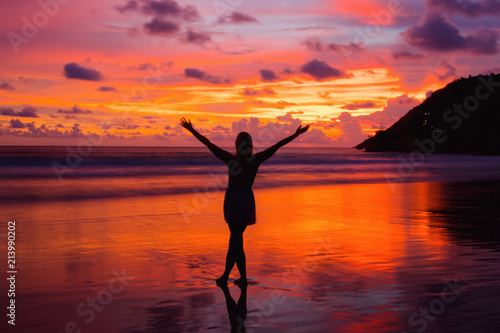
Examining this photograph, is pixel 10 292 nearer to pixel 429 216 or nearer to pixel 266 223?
pixel 266 223

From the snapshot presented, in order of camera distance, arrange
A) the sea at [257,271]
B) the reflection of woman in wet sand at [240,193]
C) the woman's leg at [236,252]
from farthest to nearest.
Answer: the woman's leg at [236,252]
the reflection of woman in wet sand at [240,193]
the sea at [257,271]

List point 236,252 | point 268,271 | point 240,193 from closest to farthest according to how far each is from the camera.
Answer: point 240,193
point 236,252
point 268,271

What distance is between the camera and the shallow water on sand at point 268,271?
5199 mm

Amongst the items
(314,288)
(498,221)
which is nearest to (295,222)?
(498,221)

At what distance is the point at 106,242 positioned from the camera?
960cm

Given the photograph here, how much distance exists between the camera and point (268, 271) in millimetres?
7371

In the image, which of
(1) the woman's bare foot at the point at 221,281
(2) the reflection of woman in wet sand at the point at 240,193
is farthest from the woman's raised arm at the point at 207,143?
(1) the woman's bare foot at the point at 221,281

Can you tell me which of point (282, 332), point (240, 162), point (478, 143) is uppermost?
point (478, 143)

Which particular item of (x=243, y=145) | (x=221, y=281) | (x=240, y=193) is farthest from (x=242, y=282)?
(x=243, y=145)

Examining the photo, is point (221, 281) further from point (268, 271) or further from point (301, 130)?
point (301, 130)

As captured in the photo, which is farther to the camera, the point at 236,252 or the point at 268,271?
the point at 268,271

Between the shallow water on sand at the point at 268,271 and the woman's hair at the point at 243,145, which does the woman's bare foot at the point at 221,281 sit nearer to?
the shallow water on sand at the point at 268,271

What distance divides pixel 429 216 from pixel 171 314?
9932 mm

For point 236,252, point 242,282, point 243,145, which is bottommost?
point 242,282
